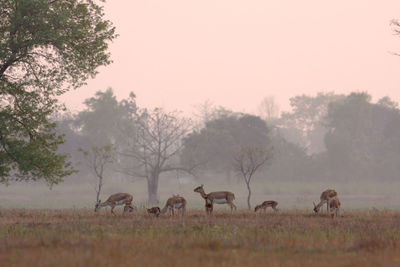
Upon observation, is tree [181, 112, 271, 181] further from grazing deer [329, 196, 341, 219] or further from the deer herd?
grazing deer [329, 196, 341, 219]

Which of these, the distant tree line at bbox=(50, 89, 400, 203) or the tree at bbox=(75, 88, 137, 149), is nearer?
the distant tree line at bbox=(50, 89, 400, 203)

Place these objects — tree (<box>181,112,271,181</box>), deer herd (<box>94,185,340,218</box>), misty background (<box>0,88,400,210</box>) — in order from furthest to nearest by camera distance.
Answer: tree (<box>181,112,271,181</box>) < misty background (<box>0,88,400,210</box>) < deer herd (<box>94,185,340,218</box>)

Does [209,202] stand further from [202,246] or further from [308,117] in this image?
[308,117]

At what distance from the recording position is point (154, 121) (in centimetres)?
6688

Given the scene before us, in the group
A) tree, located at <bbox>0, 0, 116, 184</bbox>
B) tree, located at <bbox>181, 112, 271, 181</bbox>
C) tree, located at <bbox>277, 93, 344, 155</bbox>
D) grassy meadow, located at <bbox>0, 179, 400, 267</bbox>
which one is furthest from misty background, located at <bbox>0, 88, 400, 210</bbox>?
tree, located at <bbox>277, 93, 344, 155</bbox>

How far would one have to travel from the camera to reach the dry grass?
11961 mm

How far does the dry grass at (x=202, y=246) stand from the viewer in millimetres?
11961


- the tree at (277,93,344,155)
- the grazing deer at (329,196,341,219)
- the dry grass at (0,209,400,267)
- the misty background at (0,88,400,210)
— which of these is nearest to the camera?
the dry grass at (0,209,400,267)

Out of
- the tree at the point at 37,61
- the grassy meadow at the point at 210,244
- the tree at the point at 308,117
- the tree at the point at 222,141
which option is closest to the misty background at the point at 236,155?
the tree at the point at 222,141

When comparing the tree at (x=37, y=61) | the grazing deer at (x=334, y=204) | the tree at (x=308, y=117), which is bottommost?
the grazing deer at (x=334, y=204)

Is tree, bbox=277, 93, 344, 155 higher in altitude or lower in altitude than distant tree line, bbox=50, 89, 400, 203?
higher

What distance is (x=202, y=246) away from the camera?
1454 cm

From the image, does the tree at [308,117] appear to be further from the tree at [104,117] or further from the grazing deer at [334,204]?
the grazing deer at [334,204]

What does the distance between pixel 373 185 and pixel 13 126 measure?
2676 inches
